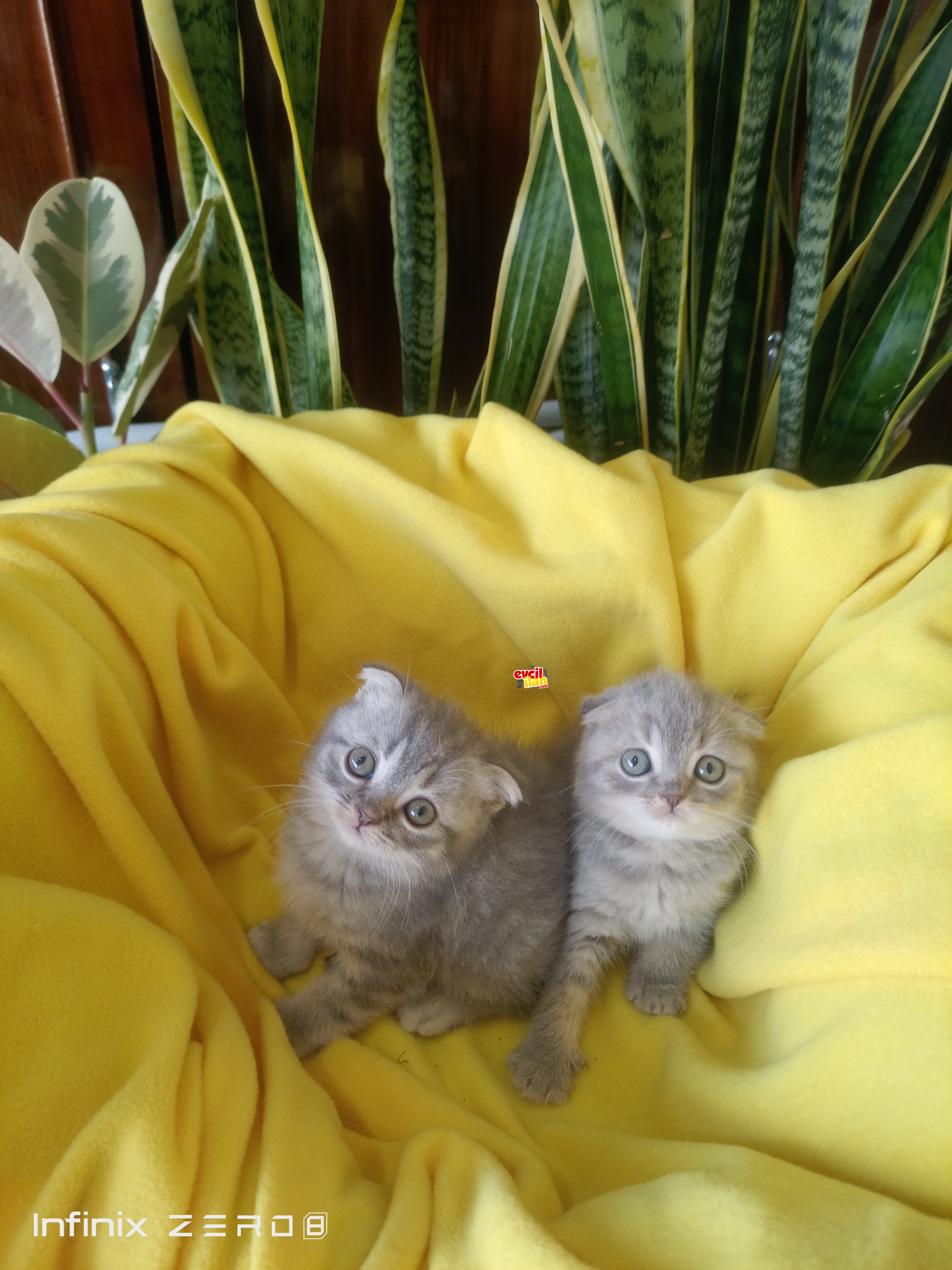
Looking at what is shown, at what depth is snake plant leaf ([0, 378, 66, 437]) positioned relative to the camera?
1521 mm

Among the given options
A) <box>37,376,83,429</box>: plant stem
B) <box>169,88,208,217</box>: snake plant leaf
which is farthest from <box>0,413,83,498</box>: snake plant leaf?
<box>169,88,208,217</box>: snake plant leaf

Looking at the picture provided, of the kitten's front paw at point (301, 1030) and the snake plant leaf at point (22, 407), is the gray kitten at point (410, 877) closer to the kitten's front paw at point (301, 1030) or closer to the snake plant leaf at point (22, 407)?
the kitten's front paw at point (301, 1030)

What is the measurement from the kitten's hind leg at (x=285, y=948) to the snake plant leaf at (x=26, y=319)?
967 millimetres

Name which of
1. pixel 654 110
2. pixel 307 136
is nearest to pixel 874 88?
pixel 654 110

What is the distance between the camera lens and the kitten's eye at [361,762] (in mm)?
1091

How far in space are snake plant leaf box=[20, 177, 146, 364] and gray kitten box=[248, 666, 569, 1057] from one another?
82 centimetres

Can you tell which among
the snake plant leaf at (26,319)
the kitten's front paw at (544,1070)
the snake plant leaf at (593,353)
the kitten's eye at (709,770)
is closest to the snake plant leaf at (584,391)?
the snake plant leaf at (593,353)

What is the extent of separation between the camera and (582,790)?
1.21 m

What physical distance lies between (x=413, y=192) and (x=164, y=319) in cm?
47

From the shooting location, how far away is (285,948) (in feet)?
3.95

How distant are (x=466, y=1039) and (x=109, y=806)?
1.94ft

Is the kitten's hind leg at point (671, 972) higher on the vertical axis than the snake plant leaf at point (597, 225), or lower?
lower

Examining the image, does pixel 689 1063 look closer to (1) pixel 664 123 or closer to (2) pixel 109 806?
(2) pixel 109 806

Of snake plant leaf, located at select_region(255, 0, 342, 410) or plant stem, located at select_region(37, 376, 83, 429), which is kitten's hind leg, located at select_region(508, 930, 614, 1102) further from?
plant stem, located at select_region(37, 376, 83, 429)
